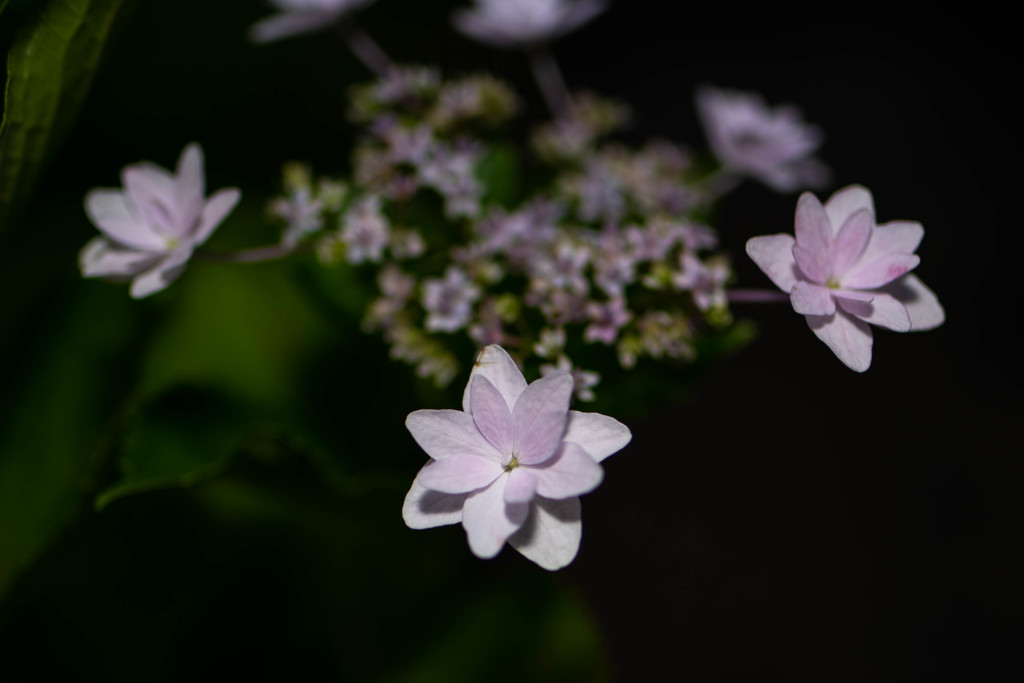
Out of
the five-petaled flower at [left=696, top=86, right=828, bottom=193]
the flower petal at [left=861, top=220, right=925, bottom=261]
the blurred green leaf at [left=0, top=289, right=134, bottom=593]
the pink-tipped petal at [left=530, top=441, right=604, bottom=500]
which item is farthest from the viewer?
the five-petaled flower at [left=696, top=86, right=828, bottom=193]

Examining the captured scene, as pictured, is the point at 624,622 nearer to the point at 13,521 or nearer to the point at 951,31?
the point at 13,521

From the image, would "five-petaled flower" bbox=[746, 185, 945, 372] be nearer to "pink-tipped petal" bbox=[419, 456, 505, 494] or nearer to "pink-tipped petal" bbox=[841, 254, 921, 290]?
"pink-tipped petal" bbox=[841, 254, 921, 290]

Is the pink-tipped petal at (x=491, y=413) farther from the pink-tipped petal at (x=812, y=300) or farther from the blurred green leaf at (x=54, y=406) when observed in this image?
the blurred green leaf at (x=54, y=406)

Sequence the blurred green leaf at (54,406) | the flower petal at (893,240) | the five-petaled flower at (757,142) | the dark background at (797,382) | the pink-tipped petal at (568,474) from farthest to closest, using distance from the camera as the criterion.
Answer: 1. the dark background at (797,382)
2. the five-petaled flower at (757,142)
3. the blurred green leaf at (54,406)
4. the flower petal at (893,240)
5. the pink-tipped petal at (568,474)

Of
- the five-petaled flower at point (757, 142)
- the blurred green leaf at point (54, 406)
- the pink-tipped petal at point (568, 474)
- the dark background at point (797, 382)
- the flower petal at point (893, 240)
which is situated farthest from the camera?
the dark background at point (797, 382)

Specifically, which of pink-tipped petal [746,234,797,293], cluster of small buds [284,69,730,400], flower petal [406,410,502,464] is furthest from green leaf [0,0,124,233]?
pink-tipped petal [746,234,797,293]

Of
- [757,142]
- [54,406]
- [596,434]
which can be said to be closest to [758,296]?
[596,434]

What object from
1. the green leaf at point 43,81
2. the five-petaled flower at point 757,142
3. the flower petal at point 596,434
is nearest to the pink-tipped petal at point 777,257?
the flower petal at point 596,434

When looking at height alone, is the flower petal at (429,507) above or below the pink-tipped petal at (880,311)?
above
